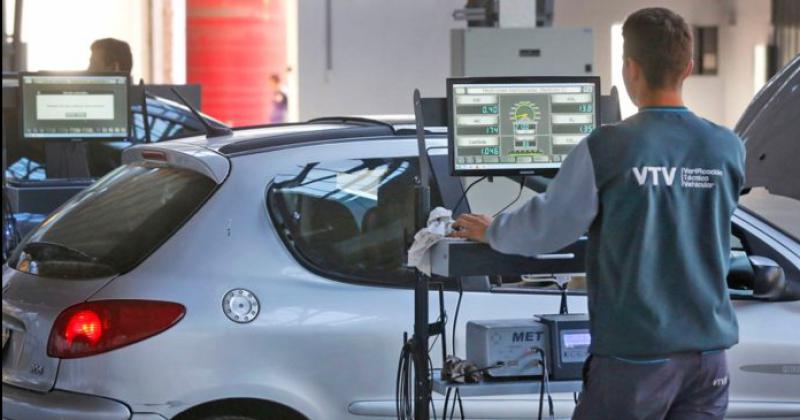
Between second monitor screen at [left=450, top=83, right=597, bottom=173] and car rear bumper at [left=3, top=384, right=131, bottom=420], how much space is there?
128cm

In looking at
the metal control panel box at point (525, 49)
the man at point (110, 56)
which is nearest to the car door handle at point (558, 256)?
the metal control panel box at point (525, 49)

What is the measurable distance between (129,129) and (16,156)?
112cm

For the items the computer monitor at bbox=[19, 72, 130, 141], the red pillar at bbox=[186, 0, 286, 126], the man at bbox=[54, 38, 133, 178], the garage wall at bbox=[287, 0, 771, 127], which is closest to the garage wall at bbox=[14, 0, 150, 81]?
the red pillar at bbox=[186, 0, 286, 126]

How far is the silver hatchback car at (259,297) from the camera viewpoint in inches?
177

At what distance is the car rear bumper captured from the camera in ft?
14.6

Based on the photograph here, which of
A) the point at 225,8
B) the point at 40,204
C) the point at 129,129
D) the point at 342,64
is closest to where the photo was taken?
the point at 40,204

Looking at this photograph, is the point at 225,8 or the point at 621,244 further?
the point at 225,8

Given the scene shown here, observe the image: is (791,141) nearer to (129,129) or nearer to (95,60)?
(129,129)

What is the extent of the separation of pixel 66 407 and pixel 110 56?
5057 mm

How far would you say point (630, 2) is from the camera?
18.2 m

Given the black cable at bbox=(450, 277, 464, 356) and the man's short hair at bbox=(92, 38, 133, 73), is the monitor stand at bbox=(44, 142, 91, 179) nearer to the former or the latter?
the man's short hair at bbox=(92, 38, 133, 73)

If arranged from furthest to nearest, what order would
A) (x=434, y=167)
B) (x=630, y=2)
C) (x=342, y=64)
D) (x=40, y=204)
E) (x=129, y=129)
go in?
(x=630, y=2) → (x=342, y=64) → (x=129, y=129) → (x=40, y=204) → (x=434, y=167)

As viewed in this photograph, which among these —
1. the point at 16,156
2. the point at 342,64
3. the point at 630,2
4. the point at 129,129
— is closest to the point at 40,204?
the point at 129,129

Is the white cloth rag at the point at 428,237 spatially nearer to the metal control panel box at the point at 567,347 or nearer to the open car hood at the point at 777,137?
the metal control panel box at the point at 567,347
